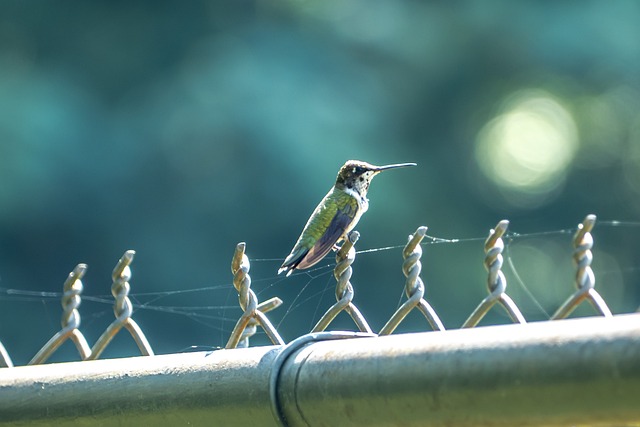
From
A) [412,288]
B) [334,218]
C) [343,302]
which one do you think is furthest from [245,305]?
[334,218]

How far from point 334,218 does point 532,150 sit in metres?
9.49

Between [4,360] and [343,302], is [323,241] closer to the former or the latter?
[4,360]

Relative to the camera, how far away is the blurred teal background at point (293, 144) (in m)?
12.0

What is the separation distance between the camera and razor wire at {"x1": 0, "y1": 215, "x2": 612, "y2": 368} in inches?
56.5

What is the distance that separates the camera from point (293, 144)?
462 inches

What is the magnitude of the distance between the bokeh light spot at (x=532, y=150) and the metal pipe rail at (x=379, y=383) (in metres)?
11.2

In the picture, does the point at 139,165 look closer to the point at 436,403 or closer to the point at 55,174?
the point at 55,174

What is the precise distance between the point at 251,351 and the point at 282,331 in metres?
10.2

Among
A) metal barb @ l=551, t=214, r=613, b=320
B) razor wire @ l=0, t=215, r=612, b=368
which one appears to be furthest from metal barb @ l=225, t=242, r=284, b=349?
metal barb @ l=551, t=214, r=613, b=320

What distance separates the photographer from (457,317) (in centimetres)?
1216

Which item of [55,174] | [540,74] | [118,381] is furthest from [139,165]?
[118,381]

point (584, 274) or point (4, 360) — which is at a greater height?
point (584, 274)

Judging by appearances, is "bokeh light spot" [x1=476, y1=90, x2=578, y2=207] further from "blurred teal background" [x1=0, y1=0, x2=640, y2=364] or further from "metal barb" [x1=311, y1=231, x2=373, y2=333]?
"metal barb" [x1=311, y1=231, x2=373, y2=333]

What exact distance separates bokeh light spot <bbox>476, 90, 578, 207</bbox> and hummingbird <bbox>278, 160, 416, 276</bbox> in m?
8.77
